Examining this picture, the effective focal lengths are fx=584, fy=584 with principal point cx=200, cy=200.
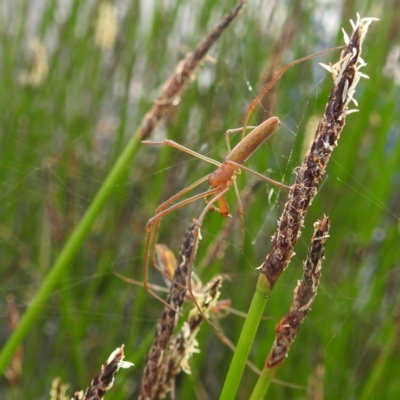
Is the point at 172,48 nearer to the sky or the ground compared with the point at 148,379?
nearer to the sky

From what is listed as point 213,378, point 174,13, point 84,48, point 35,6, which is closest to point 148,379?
point 213,378

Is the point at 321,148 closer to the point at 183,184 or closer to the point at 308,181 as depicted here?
the point at 308,181

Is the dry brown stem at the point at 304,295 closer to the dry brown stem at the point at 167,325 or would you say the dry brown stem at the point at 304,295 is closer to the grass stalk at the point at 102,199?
the dry brown stem at the point at 167,325

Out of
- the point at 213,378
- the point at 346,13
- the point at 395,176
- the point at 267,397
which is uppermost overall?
the point at 346,13

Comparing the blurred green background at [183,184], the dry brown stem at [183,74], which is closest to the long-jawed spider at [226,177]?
the dry brown stem at [183,74]

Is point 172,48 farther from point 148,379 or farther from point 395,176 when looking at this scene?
point 148,379
